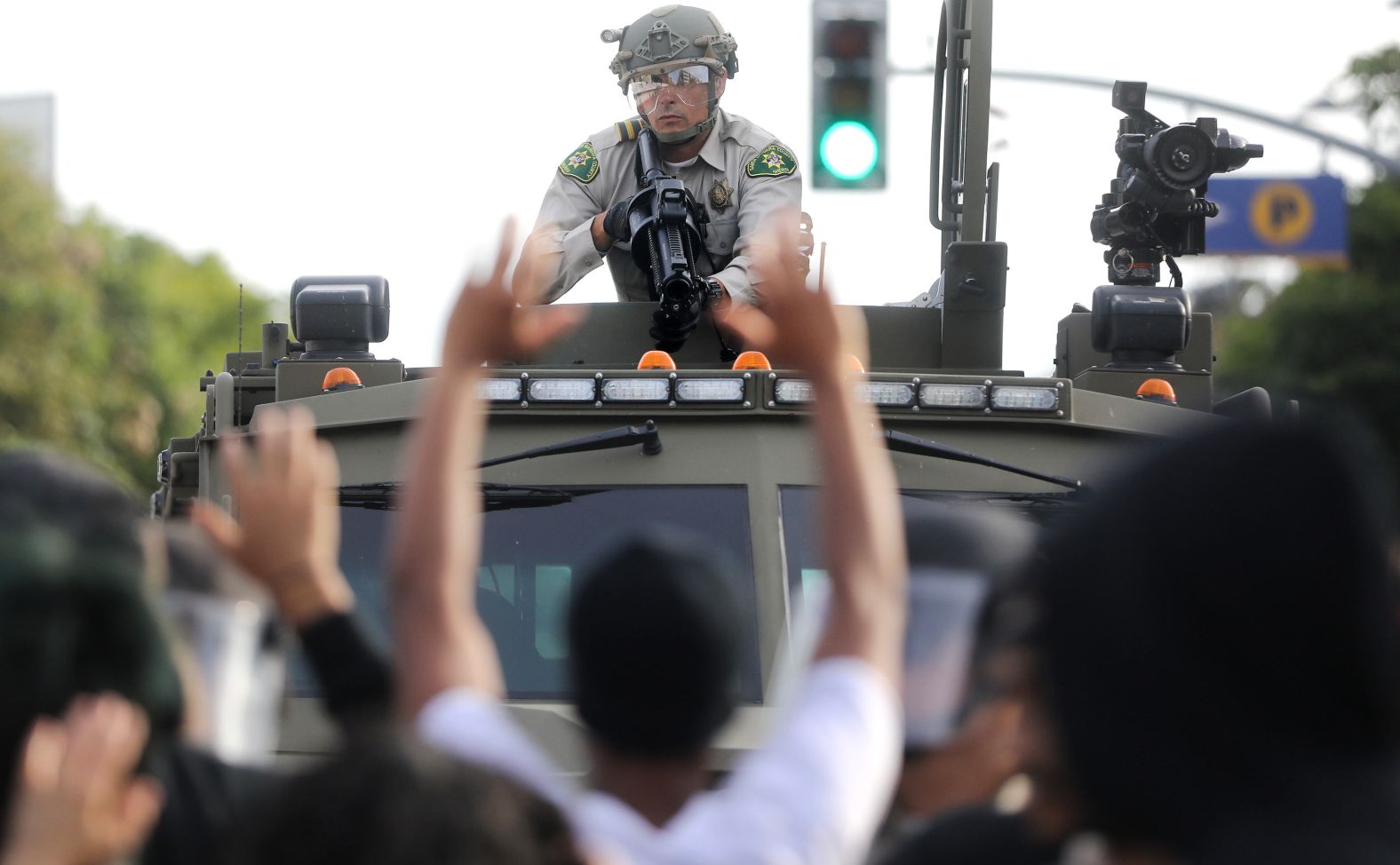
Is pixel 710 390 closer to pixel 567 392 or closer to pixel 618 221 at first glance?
pixel 567 392

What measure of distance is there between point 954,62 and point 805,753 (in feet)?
19.3

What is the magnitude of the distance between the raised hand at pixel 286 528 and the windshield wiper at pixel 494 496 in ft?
10.1

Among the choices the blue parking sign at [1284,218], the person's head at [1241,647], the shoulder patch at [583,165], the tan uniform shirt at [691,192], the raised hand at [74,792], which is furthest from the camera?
the blue parking sign at [1284,218]

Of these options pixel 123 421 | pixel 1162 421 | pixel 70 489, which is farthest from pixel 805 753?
pixel 123 421

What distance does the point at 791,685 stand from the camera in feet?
8.69

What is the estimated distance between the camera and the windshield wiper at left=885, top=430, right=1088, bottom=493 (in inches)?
237

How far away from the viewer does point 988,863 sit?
2311 millimetres

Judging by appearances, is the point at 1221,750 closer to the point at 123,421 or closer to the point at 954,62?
the point at 954,62

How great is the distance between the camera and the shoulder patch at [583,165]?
26.3ft

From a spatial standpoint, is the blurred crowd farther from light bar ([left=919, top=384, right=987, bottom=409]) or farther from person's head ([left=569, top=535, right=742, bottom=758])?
light bar ([left=919, top=384, right=987, bottom=409])

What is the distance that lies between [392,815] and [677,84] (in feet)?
20.1

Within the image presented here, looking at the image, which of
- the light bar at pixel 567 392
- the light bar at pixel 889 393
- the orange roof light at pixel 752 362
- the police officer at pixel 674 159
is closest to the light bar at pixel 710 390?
the orange roof light at pixel 752 362

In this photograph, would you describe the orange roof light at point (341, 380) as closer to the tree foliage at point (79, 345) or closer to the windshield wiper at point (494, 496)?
the windshield wiper at point (494, 496)

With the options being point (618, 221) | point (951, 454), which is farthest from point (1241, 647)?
point (618, 221)
